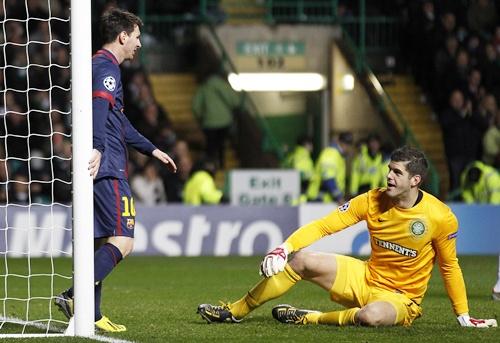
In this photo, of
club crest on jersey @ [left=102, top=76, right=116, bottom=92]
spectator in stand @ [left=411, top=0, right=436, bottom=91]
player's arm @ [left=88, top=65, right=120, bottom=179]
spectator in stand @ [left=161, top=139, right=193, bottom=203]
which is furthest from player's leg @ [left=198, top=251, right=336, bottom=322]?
spectator in stand @ [left=411, top=0, right=436, bottom=91]

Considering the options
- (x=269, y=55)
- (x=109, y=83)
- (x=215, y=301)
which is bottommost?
(x=215, y=301)

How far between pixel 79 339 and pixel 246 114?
13.6 metres

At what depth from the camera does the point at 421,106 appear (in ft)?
76.8

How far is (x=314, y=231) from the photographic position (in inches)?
305

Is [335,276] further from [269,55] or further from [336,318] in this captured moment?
[269,55]

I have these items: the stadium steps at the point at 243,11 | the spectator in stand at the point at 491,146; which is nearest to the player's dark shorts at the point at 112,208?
the spectator in stand at the point at 491,146

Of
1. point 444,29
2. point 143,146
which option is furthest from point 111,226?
point 444,29

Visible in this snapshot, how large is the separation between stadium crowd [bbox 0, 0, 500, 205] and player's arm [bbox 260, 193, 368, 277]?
8.20 meters

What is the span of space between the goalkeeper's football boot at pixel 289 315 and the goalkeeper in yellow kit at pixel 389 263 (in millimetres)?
42

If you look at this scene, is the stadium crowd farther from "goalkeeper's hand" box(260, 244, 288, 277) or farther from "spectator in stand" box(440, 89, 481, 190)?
"goalkeeper's hand" box(260, 244, 288, 277)

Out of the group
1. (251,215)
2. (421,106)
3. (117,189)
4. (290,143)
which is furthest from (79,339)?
(421,106)

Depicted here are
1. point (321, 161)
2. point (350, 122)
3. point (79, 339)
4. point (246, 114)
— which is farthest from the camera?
point (350, 122)

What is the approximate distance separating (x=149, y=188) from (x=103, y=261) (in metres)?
10.7

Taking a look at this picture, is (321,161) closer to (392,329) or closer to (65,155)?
(65,155)
